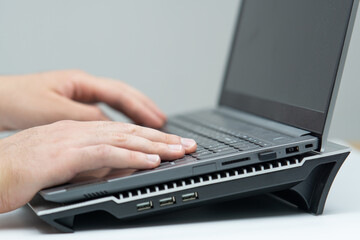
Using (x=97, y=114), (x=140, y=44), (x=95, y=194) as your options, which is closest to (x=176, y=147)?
(x=95, y=194)

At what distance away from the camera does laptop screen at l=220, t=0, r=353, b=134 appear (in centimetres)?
77

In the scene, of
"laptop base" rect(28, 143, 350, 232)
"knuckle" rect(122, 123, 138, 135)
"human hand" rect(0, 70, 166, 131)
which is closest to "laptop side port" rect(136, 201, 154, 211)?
"laptop base" rect(28, 143, 350, 232)

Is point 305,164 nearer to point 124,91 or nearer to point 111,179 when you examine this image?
point 111,179

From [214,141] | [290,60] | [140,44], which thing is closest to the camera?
[214,141]

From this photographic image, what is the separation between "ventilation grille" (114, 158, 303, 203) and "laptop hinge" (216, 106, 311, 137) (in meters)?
0.08

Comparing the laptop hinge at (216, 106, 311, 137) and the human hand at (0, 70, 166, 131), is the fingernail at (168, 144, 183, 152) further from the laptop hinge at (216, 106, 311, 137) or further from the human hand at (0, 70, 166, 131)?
the human hand at (0, 70, 166, 131)

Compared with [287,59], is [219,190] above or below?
below

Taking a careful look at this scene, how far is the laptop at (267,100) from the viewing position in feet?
2.15

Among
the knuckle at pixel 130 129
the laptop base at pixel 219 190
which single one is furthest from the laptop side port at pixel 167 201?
the knuckle at pixel 130 129

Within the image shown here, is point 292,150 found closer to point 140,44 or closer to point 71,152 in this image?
point 71,152

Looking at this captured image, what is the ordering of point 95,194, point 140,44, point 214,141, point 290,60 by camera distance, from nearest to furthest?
point 95,194 < point 214,141 < point 290,60 < point 140,44

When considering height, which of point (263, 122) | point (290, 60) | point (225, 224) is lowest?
point (225, 224)

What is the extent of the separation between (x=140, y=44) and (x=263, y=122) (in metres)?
1.17

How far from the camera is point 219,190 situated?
2.23ft
